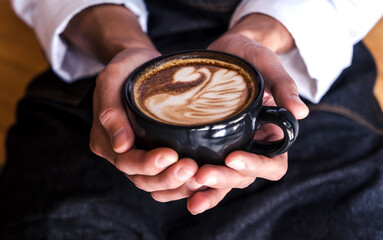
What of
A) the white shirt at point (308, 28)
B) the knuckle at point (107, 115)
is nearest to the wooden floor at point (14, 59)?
the white shirt at point (308, 28)

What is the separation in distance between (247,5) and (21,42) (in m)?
1.17

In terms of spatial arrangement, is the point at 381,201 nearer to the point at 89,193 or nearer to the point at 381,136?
the point at 381,136

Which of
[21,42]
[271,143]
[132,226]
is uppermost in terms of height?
[271,143]

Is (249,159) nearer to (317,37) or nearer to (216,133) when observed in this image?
(216,133)

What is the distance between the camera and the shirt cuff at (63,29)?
103 cm

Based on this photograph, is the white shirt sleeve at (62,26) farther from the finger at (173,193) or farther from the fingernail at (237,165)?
the fingernail at (237,165)

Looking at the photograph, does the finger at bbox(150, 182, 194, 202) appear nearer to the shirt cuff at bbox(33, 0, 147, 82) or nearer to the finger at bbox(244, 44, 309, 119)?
the finger at bbox(244, 44, 309, 119)

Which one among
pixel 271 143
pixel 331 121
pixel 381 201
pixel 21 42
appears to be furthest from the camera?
→ pixel 21 42

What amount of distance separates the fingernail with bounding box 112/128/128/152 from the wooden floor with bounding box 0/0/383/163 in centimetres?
118

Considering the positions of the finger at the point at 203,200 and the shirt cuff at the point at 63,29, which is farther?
the shirt cuff at the point at 63,29

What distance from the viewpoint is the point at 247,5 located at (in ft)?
3.38

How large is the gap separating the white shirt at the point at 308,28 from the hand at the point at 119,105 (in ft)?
0.17

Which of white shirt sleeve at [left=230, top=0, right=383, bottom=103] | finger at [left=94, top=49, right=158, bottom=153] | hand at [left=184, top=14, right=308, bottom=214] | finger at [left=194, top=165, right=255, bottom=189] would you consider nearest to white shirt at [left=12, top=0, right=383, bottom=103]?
white shirt sleeve at [left=230, top=0, right=383, bottom=103]

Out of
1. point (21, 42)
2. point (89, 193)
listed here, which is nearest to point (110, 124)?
point (89, 193)
